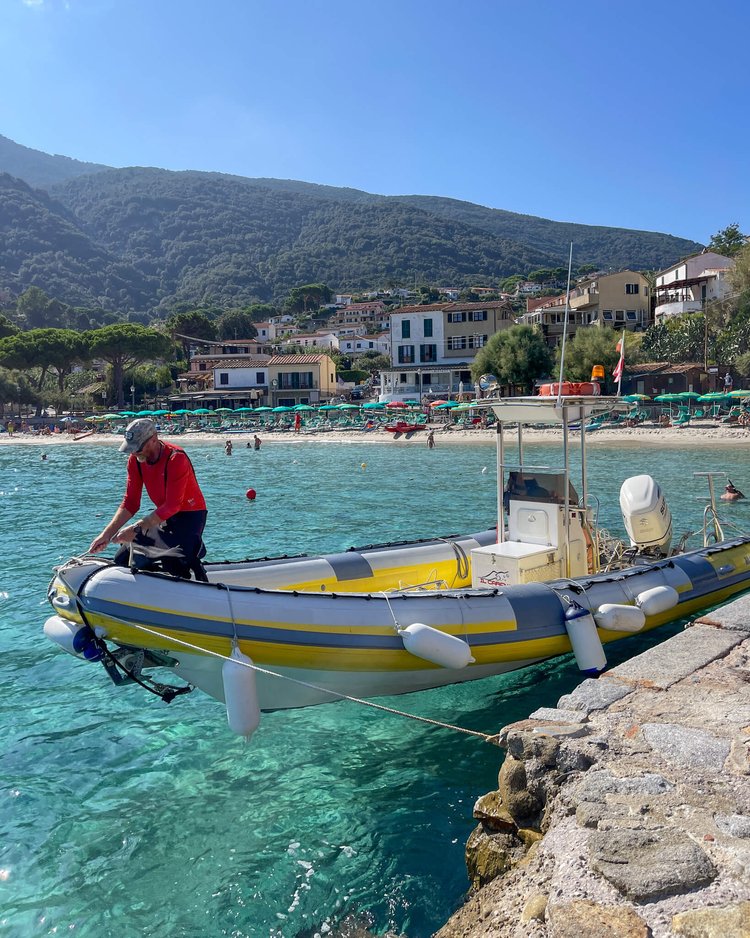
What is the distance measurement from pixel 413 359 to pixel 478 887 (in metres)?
69.2

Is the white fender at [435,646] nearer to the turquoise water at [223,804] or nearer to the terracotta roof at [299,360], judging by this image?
the turquoise water at [223,804]

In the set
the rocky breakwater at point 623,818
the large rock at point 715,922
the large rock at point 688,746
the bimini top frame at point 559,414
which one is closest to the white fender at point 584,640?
the bimini top frame at point 559,414

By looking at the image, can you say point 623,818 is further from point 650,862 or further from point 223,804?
point 223,804

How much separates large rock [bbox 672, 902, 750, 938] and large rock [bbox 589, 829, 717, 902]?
161 millimetres

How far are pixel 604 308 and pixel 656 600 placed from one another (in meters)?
64.9

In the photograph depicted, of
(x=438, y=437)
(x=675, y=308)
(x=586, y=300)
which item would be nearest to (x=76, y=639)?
(x=438, y=437)

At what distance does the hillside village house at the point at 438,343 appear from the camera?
69000 mm

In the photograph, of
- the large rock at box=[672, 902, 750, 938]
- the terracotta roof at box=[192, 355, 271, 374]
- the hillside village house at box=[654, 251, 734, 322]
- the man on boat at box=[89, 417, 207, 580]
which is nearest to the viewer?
the large rock at box=[672, 902, 750, 938]

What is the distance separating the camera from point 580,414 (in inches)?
336

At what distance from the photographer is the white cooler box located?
27.1 feet

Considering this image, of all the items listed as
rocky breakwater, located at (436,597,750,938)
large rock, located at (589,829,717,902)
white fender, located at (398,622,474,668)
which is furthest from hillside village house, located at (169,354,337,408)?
large rock, located at (589,829,717,902)

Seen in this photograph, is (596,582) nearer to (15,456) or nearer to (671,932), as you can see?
(671,932)

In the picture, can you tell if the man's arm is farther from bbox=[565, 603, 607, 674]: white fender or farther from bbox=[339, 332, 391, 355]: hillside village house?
bbox=[339, 332, 391, 355]: hillside village house

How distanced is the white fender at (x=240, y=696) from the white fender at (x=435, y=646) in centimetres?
142
